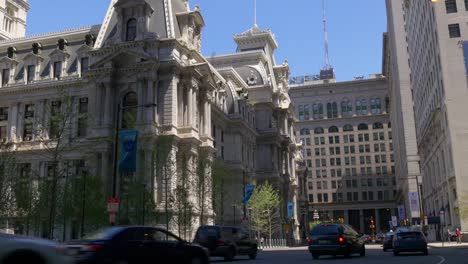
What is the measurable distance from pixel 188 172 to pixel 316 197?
352ft

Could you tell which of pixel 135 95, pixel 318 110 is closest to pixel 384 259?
pixel 135 95

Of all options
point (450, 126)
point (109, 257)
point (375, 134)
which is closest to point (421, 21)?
point (450, 126)

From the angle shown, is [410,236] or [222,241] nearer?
[222,241]

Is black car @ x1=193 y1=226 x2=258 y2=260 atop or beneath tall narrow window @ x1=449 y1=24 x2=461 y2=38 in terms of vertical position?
beneath

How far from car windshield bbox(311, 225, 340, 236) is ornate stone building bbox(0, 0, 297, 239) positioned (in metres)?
19.4

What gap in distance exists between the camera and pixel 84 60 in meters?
60.5

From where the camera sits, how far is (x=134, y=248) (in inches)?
580

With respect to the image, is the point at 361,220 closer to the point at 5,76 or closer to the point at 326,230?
the point at 5,76

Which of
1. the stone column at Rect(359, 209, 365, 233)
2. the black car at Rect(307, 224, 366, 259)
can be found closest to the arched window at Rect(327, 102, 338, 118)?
the stone column at Rect(359, 209, 365, 233)

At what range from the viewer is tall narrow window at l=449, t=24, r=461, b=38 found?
57272mm

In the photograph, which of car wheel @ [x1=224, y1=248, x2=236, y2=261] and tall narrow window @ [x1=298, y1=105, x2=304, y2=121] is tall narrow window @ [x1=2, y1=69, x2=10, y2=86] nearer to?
car wheel @ [x1=224, y1=248, x2=236, y2=261]

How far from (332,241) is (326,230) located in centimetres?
78

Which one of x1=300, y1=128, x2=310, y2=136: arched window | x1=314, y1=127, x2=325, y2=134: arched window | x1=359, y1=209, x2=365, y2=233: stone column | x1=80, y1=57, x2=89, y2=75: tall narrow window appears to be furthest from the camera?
x1=300, y1=128, x2=310, y2=136: arched window

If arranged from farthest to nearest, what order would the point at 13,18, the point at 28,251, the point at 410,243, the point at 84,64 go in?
the point at 13,18, the point at 84,64, the point at 410,243, the point at 28,251
